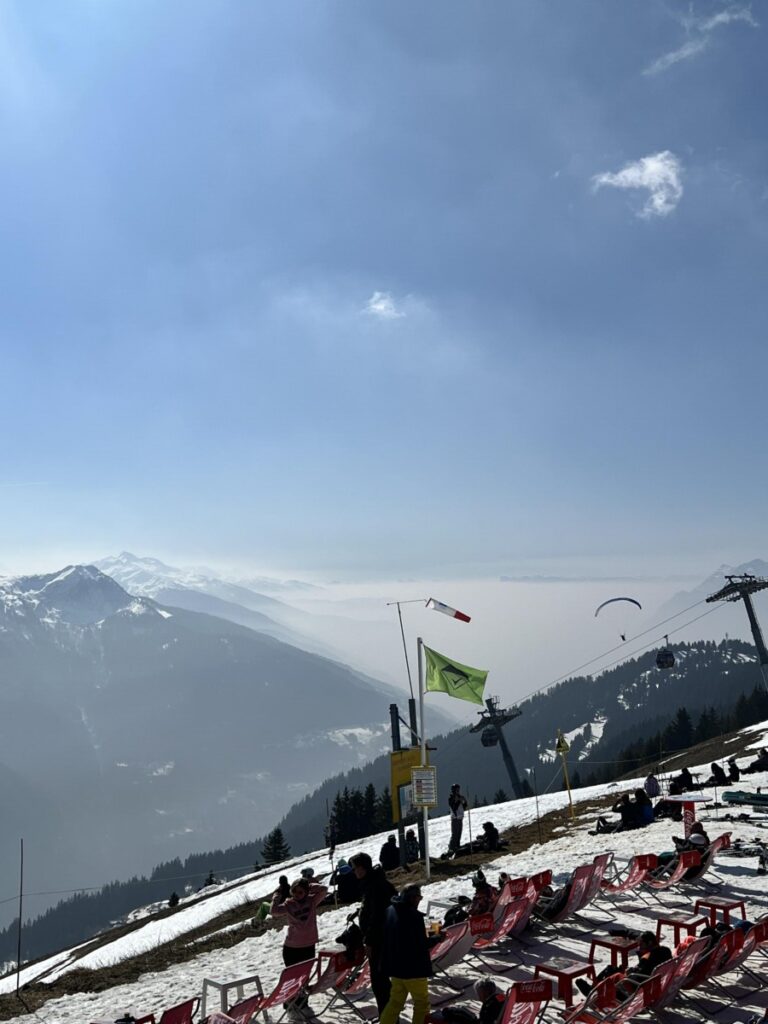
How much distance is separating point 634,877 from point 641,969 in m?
6.02

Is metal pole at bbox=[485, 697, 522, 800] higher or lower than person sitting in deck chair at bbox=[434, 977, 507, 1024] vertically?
higher

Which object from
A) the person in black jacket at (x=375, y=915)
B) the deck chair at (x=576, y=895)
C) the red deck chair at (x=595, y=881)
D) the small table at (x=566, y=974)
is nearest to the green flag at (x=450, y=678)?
the red deck chair at (x=595, y=881)

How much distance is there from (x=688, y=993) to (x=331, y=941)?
316 inches

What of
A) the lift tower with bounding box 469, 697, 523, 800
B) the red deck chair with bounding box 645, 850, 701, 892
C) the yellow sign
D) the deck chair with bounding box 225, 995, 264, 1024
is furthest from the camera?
A: the lift tower with bounding box 469, 697, 523, 800

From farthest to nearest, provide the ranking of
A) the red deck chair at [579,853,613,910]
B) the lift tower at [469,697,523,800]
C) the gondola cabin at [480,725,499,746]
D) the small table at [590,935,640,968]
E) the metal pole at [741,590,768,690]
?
the lift tower at [469,697,523,800], the gondola cabin at [480,725,499,746], the metal pole at [741,590,768,690], the red deck chair at [579,853,613,910], the small table at [590,935,640,968]

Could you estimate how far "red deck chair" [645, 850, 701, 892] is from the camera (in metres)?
14.9

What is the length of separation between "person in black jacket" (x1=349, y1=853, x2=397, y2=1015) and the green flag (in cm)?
1334

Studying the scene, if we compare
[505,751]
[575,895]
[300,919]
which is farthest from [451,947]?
[505,751]

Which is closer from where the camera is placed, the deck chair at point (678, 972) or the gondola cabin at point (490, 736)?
the deck chair at point (678, 972)

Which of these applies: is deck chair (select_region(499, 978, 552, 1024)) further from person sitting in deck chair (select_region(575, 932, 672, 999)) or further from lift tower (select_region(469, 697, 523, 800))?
lift tower (select_region(469, 697, 523, 800))

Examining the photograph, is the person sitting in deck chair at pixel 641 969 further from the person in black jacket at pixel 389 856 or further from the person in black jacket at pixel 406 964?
the person in black jacket at pixel 389 856

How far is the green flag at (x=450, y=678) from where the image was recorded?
22875 millimetres

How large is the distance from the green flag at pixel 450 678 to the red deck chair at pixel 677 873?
25.8 ft

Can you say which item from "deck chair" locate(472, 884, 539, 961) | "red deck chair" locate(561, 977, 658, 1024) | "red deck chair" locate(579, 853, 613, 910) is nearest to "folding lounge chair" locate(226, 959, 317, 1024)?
"deck chair" locate(472, 884, 539, 961)
